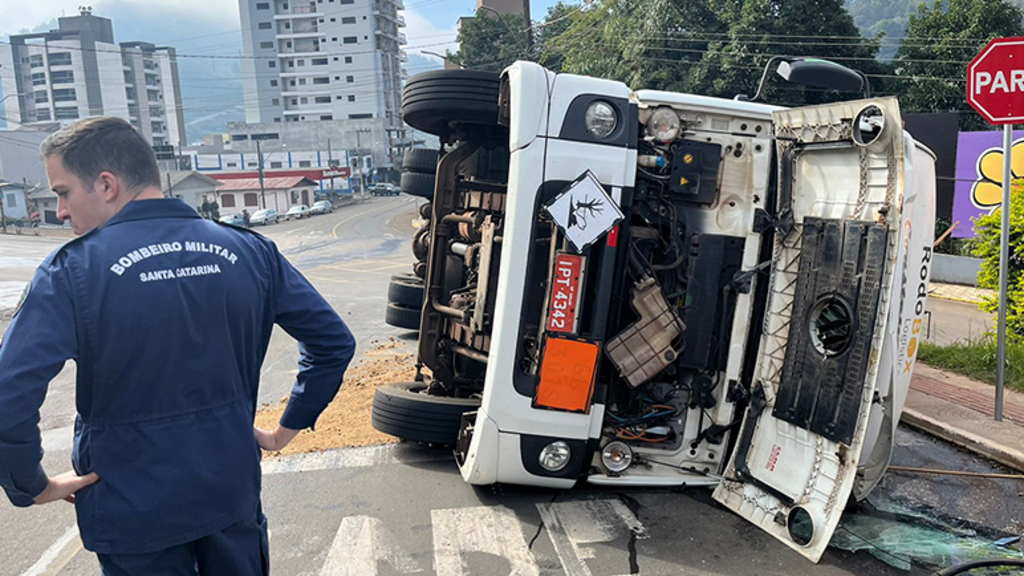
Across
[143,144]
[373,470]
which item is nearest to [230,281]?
[143,144]

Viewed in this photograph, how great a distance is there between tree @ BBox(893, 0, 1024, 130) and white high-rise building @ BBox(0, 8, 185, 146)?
8878cm

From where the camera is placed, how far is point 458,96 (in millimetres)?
4797

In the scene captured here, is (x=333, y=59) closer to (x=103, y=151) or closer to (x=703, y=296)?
(x=703, y=296)

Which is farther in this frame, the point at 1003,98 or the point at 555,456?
the point at 1003,98

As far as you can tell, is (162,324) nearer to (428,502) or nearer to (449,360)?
(428,502)

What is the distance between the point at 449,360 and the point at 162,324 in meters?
3.30

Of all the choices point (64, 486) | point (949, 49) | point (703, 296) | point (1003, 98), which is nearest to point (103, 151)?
point (64, 486)

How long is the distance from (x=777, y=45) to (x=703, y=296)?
1628 centimetres

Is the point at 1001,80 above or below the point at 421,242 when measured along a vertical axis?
above

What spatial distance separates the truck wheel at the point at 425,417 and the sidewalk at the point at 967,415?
11.7ft

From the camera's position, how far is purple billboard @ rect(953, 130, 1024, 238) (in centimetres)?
1269

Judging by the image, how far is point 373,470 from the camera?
462 centimetres

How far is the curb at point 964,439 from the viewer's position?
4.63 meters

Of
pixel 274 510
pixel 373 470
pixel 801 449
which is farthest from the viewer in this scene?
pixel 373 470
